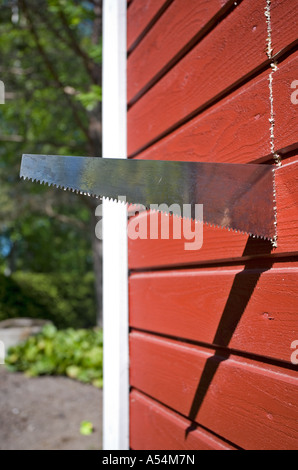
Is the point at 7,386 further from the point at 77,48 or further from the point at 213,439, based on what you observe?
the point at 77,48

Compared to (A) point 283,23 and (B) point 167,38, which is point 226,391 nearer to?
(A) point 283,23

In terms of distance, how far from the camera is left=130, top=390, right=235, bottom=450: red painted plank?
153cm

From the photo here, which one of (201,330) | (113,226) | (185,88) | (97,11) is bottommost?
(201,330)

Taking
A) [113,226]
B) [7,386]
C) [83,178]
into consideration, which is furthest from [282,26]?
[7,386]

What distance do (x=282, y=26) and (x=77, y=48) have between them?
7230 millimetres

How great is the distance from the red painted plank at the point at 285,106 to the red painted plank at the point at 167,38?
16.8 inches

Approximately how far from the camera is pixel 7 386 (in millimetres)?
5633

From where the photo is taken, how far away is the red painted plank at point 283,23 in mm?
1146

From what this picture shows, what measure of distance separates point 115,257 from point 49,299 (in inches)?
346

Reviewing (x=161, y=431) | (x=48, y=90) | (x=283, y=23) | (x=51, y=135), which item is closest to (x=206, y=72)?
(x=283, y=23)

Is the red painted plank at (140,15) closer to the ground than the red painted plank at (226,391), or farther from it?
farther from it

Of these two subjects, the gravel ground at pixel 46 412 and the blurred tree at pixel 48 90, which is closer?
the gravel ground at pixel 46 412
